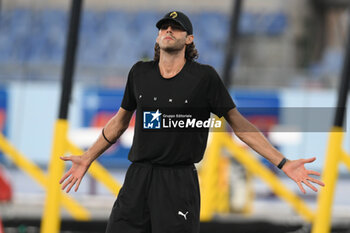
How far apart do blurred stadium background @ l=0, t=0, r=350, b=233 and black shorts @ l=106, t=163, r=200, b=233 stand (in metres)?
3.45

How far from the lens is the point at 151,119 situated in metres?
3.24

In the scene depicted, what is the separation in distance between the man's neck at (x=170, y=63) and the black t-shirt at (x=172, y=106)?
0.02m

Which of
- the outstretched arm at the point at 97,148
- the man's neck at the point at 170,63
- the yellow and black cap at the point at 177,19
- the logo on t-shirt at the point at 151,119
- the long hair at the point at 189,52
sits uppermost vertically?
the yellow and black cap at the point at 177,19

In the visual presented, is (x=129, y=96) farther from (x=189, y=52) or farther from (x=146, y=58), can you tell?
(x=146, y=58)

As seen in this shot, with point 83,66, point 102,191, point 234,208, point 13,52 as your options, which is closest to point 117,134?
point 234,208

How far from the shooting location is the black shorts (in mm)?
3238

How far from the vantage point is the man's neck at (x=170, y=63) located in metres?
3.24

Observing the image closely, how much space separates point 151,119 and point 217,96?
310 mm

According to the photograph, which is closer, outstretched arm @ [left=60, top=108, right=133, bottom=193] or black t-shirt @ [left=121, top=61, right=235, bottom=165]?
black t-shirt @ [left=121, top=61, right=235, bottom=165]

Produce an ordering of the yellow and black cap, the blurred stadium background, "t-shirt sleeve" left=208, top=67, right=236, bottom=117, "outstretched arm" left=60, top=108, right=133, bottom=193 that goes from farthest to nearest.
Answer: the blurred stadium background → "outstretched arm" left=60, top=108, right=133, bottom=193 → "t-shirt sleeve" left=208, top=67, right=236, bottom=117 → the yellow and black cap

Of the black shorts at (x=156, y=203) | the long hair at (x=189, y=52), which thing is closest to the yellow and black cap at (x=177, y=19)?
the long hair at (x=189, y=52)

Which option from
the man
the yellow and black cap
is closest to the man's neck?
the man

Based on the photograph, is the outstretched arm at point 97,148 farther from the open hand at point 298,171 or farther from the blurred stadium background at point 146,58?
the blurred stadium background at point 146,58

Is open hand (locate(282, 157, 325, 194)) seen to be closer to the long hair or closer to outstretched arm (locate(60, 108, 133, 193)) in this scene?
the long hair
